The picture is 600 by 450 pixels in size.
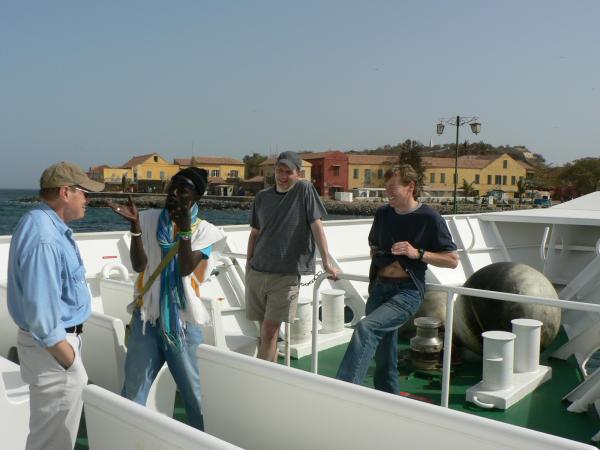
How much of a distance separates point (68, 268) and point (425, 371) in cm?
344

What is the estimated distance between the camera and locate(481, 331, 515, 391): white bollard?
4.29 metres

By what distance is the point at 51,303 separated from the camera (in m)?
2.11

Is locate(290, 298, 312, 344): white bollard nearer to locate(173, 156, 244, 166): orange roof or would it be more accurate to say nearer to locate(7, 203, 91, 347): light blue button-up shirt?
locate(7, 203, 91, 347): light blue button-up shirt

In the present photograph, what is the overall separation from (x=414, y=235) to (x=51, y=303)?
195 centimetres

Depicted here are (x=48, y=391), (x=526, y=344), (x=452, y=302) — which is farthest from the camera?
(x=526, y=344)

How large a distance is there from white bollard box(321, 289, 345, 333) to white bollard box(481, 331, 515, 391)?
1717 mm

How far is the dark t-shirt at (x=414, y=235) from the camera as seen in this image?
10.7 ft

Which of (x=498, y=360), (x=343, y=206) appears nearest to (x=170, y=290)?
(x=498, y=360)

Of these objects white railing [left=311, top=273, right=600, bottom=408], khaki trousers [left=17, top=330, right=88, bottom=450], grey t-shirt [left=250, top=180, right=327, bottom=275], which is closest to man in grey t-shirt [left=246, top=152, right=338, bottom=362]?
grey t-shirt [left=250, top=180, right=327, bottom=275]

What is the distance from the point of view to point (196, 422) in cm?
278

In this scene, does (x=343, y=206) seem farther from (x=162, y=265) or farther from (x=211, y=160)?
(x=162, y=265)

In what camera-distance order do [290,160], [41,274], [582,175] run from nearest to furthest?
[41,274], [290,160], [582,175]

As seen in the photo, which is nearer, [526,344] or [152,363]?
[152,363]

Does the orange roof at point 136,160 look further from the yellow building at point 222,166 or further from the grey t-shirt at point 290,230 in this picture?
the grey t-shirt at point 290,230
